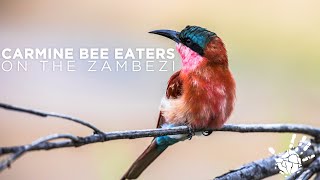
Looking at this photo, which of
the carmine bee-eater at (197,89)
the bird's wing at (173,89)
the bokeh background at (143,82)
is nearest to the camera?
the carmine bee-eater at (197,89)

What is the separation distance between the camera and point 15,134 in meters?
2.40

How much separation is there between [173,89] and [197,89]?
139 millimetres

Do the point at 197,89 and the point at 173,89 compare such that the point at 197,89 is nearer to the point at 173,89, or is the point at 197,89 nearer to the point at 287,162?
the point at 173,89

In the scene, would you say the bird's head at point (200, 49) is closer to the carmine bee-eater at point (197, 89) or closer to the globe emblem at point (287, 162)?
the carmine bee-eater at point (197, 89)

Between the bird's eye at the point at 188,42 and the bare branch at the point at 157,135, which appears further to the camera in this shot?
the bird's eye at the point at 188,42

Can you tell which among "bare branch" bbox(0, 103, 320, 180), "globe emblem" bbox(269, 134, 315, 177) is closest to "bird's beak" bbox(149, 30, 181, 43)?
"bare branch" bbox(0, 103, 320, 180)

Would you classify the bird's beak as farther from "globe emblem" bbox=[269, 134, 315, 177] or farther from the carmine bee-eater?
"globe emblem" bbox=[269, 134, 315, 177]

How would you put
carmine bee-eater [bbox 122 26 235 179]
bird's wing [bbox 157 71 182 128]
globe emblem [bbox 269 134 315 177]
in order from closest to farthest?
globe emblem [bbox 269 134 315 177]
carmine bee-eater [bbox 122 26 235 179]
bird's wing [bbox 157 71 182 128]

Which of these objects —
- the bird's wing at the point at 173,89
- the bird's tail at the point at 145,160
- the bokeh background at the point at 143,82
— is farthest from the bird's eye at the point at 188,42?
the bird's tail at the point at 145,160

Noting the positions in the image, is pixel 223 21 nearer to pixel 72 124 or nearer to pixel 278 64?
pixel 278 64

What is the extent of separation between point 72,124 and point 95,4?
0.59 m

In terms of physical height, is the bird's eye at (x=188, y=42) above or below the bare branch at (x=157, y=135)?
above

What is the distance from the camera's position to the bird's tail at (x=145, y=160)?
2057 millimetres

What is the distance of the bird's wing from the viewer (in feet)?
6.44
